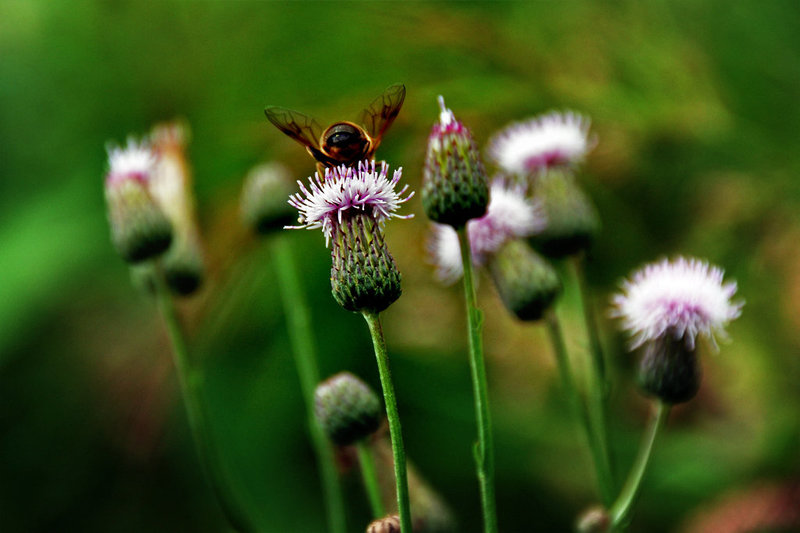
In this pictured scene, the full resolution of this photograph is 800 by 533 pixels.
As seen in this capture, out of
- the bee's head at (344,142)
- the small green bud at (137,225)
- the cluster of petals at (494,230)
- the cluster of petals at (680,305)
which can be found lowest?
the cluster of petals at (680,305)

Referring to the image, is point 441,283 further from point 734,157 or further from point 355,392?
point 355,392

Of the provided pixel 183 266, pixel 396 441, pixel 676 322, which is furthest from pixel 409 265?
pixel 396 441

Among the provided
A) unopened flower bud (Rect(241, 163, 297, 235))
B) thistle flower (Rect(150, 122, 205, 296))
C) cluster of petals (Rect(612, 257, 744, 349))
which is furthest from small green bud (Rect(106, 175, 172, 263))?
cluster of petals (Rect(612, 257, 744, 349))

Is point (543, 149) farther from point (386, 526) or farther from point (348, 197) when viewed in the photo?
point (386, 526)

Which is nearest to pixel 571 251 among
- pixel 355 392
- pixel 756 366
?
pixel 355 392

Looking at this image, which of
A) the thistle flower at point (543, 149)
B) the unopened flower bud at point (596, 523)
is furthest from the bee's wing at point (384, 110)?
the unopened flower bud at point (596, 523)

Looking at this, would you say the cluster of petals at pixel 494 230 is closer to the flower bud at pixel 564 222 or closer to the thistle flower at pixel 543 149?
the flower bud at pixel 564 222
